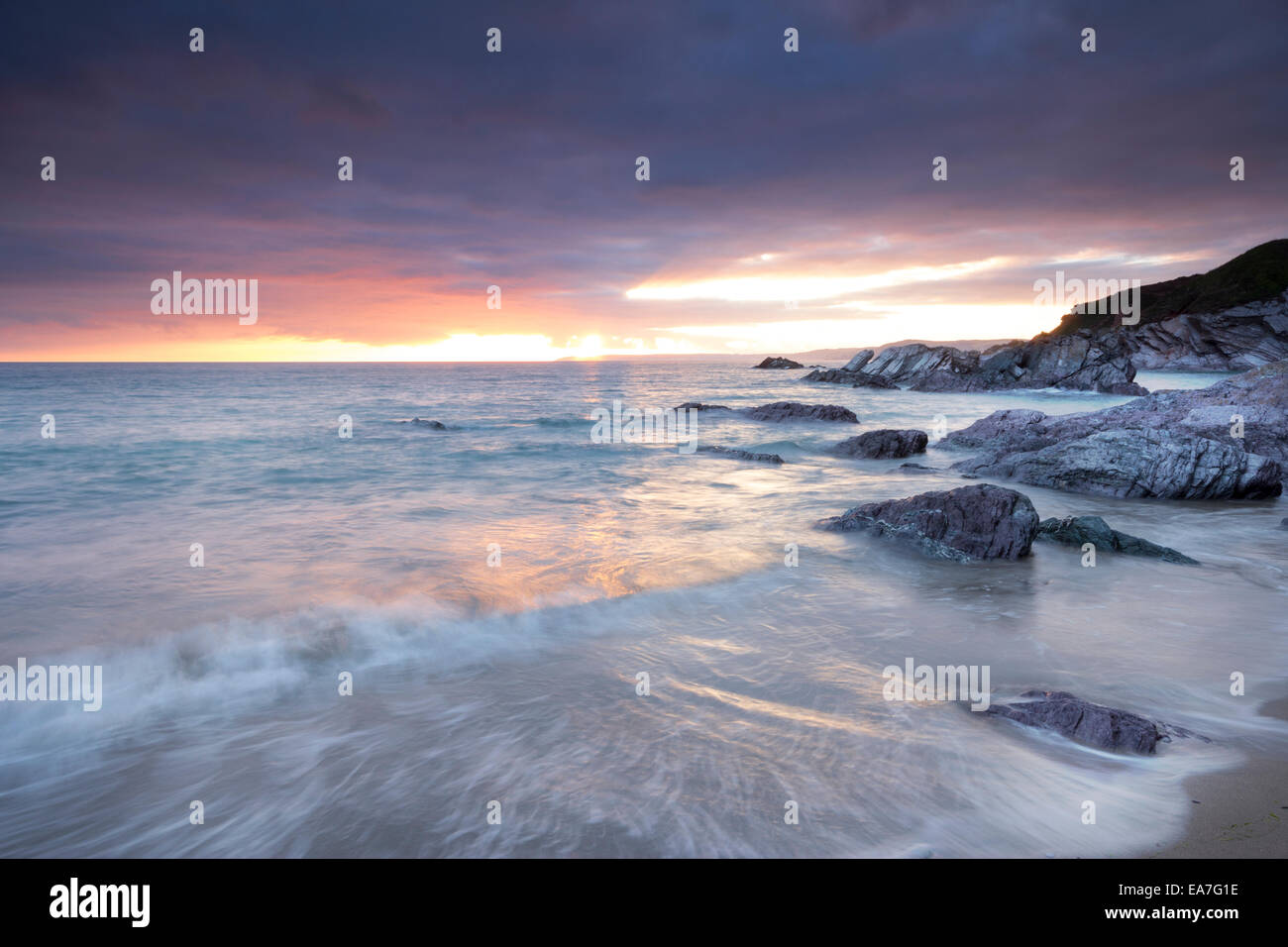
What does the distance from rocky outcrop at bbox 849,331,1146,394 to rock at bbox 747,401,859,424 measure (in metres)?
27.1

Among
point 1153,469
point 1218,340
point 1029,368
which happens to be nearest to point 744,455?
point 1153,469

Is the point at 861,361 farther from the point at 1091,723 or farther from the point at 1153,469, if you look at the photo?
the point at 1091,723

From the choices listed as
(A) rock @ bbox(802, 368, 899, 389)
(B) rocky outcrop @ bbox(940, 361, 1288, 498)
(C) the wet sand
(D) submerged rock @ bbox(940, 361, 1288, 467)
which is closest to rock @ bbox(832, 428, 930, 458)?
(D) submerged rock @ bbox(940, 361, 1288, 467)

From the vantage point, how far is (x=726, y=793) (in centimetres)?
397

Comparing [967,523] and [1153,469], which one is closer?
[967,523]

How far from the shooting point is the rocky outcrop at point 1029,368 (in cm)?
4772

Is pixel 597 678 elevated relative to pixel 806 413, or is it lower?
lower

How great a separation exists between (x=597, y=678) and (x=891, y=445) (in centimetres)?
1723

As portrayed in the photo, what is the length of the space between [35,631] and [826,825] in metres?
8.75

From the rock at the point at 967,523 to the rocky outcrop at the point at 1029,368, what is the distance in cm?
4469

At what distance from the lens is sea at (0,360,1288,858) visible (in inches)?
151

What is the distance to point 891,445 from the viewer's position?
20359mm

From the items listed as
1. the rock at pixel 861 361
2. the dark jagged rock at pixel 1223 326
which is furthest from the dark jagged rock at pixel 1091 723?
the rock at pixel 861 361
